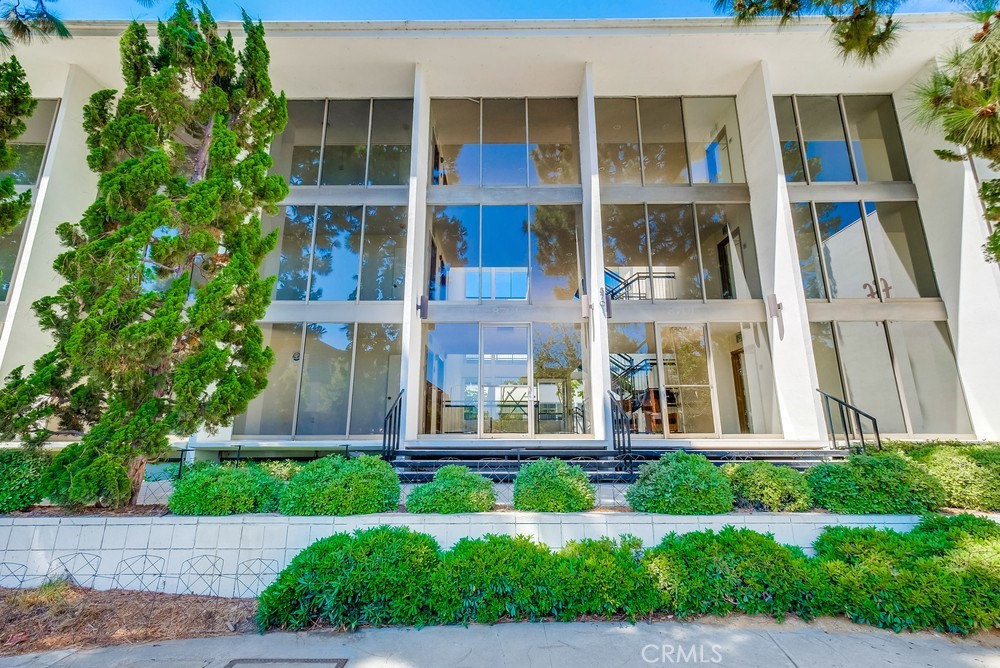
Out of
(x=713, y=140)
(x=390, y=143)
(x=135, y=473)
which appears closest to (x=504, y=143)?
(x=390, y=143)

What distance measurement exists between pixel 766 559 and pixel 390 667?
301 cm

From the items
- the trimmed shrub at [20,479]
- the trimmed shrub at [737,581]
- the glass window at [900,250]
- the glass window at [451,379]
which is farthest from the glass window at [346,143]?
the glass window at [900,250]

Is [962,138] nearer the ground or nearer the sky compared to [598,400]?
nearer the sky

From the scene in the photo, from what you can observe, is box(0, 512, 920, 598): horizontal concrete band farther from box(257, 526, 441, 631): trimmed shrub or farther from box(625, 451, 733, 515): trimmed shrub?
box(257, 526, 441, 631): trimmed shrub

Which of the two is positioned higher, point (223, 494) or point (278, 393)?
point (278, 393)

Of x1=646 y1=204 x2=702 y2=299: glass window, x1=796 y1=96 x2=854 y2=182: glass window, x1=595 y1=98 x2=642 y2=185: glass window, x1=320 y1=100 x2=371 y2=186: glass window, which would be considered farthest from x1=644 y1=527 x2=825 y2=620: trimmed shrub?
x1=320 y1=100 x2=371 y2=186: glass window

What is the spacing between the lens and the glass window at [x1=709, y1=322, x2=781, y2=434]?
941cm

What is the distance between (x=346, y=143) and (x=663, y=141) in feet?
25.0

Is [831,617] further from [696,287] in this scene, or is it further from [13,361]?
[13,361]

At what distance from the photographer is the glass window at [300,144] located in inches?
429

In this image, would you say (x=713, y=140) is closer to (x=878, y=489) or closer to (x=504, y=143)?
(x=504, y=143)

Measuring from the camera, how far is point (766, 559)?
3803mm

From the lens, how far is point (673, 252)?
34.2 feet

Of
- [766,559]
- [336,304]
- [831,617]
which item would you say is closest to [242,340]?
[336,304]
